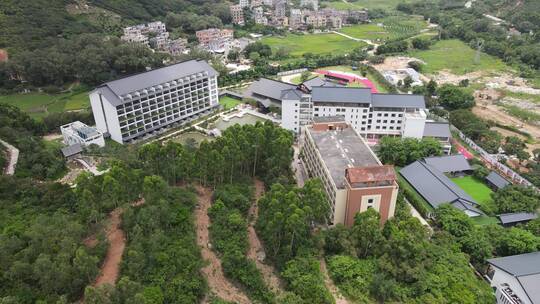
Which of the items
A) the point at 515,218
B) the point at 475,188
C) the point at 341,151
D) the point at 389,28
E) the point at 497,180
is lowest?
the point at 475,188

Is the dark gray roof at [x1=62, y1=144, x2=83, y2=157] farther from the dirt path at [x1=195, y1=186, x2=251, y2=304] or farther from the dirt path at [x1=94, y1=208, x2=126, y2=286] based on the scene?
the dirt path at [x1=195, y1=186, x2=251, y2=304]

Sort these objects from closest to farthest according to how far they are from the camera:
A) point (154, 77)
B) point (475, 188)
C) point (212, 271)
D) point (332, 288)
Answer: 1. point (332, 288)
2. point (212, 271)
3. point (475, 188)
4. point (154, 77)

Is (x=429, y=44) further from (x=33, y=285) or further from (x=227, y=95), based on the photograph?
(x=33, y=285)

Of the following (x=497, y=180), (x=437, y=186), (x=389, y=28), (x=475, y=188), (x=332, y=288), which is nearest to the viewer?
(x=332, y=288)

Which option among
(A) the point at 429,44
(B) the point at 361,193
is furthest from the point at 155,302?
(A) the point at 429,44

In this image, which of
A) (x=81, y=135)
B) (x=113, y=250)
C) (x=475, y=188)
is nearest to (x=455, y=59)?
(x=475, y=188)

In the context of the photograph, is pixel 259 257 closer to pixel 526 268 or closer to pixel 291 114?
pixel 526 268

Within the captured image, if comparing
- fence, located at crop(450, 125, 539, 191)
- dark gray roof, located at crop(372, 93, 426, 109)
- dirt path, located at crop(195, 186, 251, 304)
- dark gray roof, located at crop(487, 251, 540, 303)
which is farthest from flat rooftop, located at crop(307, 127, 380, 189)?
fence, located at crop(450, 125, 539, 191)
